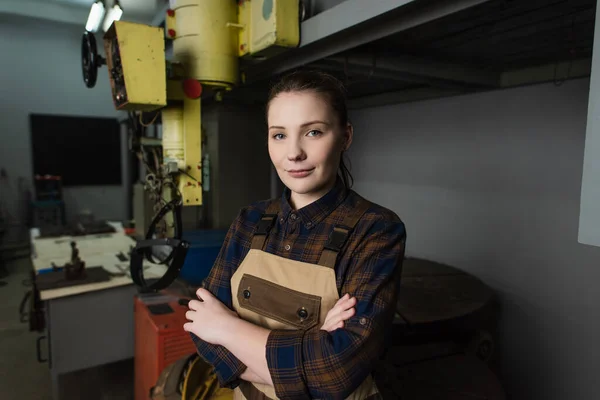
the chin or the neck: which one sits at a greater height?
the chin

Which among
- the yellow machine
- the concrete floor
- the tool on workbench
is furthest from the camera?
the concrete floor

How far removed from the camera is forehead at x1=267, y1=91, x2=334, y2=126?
98cm

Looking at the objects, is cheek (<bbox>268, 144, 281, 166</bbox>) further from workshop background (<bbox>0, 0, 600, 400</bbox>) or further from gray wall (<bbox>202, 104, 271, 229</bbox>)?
gray wall (<bbox>202, 104, 271, 229</bbox>)

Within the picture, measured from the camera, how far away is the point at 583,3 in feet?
4.09

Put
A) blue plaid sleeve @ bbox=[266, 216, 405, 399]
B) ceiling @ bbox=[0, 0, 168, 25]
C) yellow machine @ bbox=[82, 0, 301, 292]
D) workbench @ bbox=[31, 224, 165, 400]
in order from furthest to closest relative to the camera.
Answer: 1. ceiling @ bbox=[0, 0, 168, 25]
2. workbench @ bbox=[31, 224, 165, 400]
3. yellow machine @ bbox=[82, 0, 301, 292]
4. blue plaid sleeve @ bbox=[266, 216, 405, 399]

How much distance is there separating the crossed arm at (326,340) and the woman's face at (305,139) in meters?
0.20

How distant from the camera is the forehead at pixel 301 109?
98 cm

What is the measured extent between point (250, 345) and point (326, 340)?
7.2 inches

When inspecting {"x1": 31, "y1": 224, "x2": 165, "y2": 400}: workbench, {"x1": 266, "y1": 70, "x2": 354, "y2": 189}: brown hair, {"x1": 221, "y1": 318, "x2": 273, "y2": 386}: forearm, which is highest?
{"x1": 266, "y1": 70, "x2": 354, "y2": 189}: brown hair

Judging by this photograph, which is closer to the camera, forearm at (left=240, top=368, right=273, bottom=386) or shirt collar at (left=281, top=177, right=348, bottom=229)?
forearm at (left=240, top=368, right=273, bottom=386)

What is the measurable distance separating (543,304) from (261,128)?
2720mm

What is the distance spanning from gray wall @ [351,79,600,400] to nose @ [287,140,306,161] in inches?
74.7

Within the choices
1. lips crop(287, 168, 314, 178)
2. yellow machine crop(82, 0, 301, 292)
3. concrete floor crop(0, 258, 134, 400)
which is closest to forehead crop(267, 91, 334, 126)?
lips crop(287, 168, 314, 178)

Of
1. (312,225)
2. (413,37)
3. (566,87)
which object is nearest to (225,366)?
(312,225)
